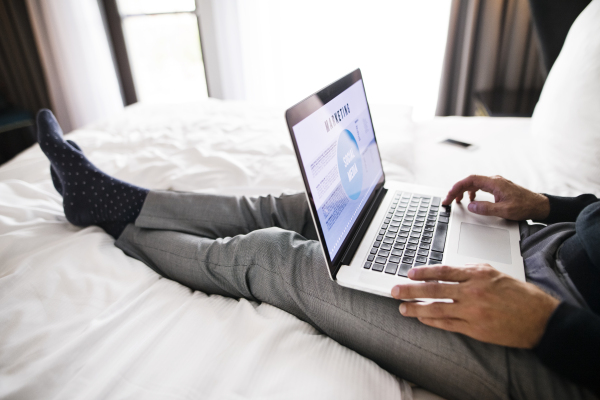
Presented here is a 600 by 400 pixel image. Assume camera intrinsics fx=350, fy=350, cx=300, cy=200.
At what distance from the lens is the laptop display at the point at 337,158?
57cm

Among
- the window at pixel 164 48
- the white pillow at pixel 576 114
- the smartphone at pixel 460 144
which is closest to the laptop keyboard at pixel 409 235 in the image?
the white pillow at pixel 576 114

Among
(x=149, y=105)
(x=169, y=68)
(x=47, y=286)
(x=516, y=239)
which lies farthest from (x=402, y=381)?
(x=169, y=68)

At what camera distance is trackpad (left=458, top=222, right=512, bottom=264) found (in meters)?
0.64

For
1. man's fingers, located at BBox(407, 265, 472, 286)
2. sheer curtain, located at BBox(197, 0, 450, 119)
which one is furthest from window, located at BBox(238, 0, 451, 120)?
man's fingers, located at BBox(407, 265, 472, 286)

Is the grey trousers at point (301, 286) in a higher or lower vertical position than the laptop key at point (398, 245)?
lower

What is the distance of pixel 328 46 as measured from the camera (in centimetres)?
251

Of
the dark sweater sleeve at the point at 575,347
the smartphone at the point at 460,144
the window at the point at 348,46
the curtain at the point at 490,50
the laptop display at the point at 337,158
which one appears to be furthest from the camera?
the window at the point at 348,46

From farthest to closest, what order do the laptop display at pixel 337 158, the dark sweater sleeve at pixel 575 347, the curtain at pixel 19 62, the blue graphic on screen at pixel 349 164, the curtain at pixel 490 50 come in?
the curtain at pixel 19 62 < the curtain at pixel 490 50 < the blue graphic on screen at pixel 349 164 < the laptop display at pixel 337 158 < the dark sweater sleeve at pixel 575 347

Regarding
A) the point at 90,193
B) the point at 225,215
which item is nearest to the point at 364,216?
the point at 225,215

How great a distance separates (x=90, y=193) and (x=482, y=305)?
0.91 meters

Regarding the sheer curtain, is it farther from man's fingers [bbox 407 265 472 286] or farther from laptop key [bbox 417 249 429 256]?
man's fingers [bbox 407 265 472 286]

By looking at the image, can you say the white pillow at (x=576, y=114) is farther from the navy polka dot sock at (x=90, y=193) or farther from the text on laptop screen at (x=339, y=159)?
the navy polka dot sock at (x=90, y=193)

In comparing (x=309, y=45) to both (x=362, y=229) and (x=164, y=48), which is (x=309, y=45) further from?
(x=362, y=229)

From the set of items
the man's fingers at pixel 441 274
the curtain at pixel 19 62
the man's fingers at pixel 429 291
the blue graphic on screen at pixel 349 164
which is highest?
the curtain at pixel 19 62
